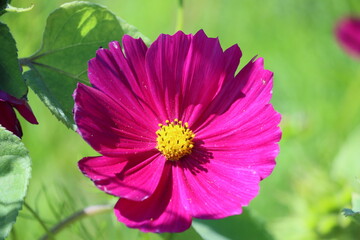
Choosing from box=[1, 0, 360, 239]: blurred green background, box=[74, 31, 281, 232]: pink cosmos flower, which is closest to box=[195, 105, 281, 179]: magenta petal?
box=[74, 31, 281, 232]: pink cosmos flower

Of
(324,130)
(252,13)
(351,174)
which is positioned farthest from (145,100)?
(252,13)

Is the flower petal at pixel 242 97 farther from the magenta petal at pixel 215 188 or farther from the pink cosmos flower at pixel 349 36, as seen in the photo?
the pink cosmos flower at pixel 349 36

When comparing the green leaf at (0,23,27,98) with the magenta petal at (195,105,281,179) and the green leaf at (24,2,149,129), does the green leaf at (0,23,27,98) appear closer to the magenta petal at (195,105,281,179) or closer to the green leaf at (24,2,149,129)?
the green leaf at (24,2,149,129)

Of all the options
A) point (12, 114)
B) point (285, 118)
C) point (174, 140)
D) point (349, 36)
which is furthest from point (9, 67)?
point (349, 36)

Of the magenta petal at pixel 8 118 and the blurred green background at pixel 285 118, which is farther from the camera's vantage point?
the blurred green background at pixel 285 118

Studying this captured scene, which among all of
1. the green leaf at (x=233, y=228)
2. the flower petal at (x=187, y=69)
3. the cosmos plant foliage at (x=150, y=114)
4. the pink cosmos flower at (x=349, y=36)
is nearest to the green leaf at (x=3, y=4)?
the cosmos plant foliage at (x=150, y=114)

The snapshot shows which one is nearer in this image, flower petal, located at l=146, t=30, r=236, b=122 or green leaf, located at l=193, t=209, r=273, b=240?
flower petal, located at l=146, t=30, r=236, b=122
